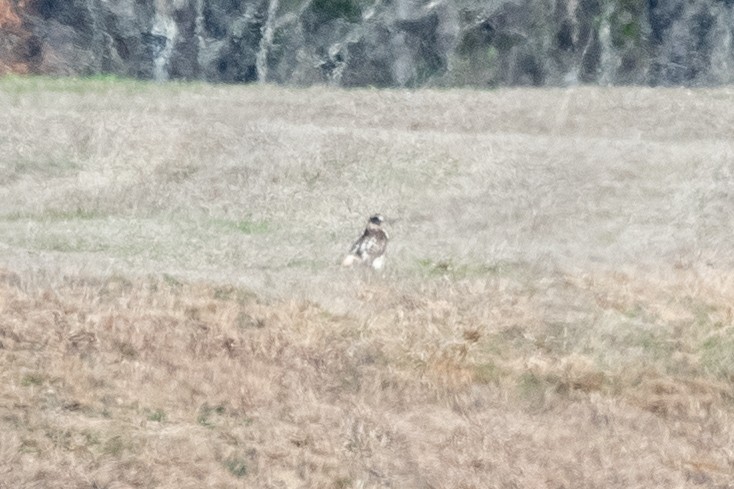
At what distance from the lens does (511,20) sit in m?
37.6

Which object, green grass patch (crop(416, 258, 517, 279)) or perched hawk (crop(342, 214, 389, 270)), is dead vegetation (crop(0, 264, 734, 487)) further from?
perched hawk (crop(342, 214, 389, 270))

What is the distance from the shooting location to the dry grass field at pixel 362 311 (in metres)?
12.0

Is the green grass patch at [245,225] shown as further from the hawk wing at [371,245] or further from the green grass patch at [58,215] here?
the hawk wing at [371,245]

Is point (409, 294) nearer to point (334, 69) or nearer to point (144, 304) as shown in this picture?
point (144, 304)

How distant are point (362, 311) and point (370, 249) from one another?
286 centimetres

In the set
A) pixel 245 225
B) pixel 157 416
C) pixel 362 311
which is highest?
pixel 362 311

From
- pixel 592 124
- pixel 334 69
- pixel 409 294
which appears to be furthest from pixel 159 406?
pixel 334 69

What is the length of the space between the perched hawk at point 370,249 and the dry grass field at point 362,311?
0.31 metres

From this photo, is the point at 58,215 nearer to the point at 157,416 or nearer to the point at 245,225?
the point at 245,225

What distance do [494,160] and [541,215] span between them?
3080 millimetres

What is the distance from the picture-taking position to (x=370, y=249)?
17469 mm

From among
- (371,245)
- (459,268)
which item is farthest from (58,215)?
(459,268)

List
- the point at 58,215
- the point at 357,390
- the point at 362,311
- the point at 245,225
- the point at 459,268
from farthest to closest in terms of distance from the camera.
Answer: the point at 58,215 < the point at 245,225 < the point at 459,268 < the point at 362,311 < the point at 357,390

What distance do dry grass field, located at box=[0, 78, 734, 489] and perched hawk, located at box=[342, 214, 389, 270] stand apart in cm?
31
